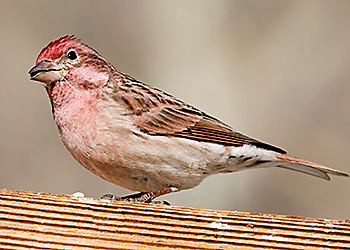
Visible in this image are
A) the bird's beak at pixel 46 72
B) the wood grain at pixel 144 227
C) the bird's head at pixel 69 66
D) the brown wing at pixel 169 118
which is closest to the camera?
the wood grain at pixel 144 227

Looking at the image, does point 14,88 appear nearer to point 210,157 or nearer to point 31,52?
point 31,52

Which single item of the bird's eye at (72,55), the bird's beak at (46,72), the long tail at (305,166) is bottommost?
the long tail at (305,166)

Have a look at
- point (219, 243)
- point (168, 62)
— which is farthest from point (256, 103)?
point (219, 243)

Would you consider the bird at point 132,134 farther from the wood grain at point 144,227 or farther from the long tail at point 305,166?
the wood grain at point 144,227

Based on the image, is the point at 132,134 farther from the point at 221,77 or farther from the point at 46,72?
the point at 221,77

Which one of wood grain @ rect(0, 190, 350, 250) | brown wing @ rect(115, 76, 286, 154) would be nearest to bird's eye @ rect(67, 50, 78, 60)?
brown wing @ rect(115, 76, 286, 154)

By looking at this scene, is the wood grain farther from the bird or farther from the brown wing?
the brown wing

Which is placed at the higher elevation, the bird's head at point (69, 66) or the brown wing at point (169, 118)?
the bird's head at point (69, 66)

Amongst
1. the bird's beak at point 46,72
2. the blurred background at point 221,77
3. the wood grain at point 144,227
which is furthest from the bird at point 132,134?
the blurred background at point 221,77
